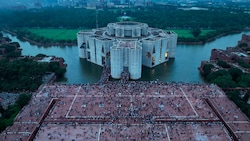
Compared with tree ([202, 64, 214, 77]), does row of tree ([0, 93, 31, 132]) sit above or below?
below

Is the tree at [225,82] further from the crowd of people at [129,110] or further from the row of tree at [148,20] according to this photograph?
the row of tree at [148,20]

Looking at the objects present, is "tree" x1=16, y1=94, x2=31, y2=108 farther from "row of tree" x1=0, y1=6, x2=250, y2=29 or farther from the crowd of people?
"row of tree" x1=0, y1=6, x2=250, y2=29

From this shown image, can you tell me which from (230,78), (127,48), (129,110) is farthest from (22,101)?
(230,78)

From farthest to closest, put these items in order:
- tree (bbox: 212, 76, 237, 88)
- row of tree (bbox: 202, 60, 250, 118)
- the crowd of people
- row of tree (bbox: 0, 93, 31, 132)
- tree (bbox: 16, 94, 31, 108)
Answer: tree (bbox: 212, 76, 237, 88) → row of tree (bbox: 202, 60, 250, 118) → tree (bbox: 16, 94, 31, 108) → row of tree (bbox: 0, 93, 31, 132) → the crowd of people

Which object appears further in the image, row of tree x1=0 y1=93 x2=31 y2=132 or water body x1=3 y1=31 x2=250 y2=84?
water body x1=3 y1=31 x2=250 y2=84

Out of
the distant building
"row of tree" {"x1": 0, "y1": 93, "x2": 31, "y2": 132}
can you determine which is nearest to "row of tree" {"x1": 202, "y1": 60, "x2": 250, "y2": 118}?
the distant building

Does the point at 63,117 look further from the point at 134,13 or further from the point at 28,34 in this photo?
the point at 134,13
